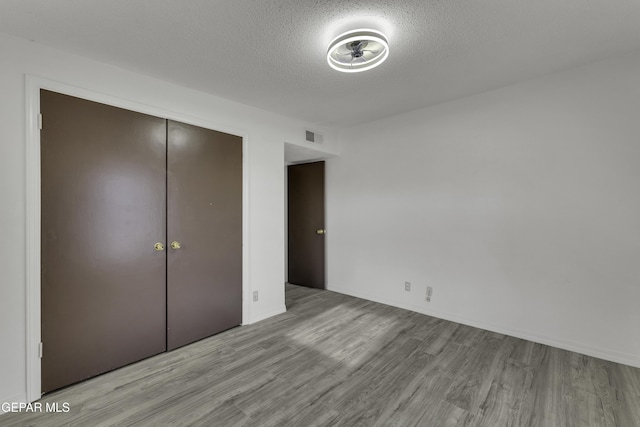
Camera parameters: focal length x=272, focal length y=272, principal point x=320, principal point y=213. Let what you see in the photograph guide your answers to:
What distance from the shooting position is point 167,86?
8.30 feet

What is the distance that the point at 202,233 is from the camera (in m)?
2.75

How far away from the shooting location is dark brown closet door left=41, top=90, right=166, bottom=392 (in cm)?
196

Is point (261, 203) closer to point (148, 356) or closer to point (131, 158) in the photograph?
point (131, 158)

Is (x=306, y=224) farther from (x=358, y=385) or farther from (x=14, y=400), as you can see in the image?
(x=14, y=400)

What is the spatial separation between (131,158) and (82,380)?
177 cm

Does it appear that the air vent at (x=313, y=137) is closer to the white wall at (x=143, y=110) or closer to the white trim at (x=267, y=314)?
the white wall at (x=143, y=110)

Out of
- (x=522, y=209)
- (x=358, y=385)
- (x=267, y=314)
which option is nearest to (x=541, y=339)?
(x=522, y=209)

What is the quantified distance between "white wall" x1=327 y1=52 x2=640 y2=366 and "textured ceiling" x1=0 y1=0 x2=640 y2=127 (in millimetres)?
428

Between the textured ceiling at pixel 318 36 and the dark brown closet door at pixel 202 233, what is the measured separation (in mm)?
622

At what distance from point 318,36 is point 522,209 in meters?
2.52

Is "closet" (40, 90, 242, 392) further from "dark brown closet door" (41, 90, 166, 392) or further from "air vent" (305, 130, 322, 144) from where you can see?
"air vent" (305, 130, 322, 144)

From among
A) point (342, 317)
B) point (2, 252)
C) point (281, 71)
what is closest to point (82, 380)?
point (2, 252)

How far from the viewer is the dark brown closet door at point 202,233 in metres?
2.56

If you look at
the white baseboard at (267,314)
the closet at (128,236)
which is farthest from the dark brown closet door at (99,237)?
the white baseboard at (267,314)
